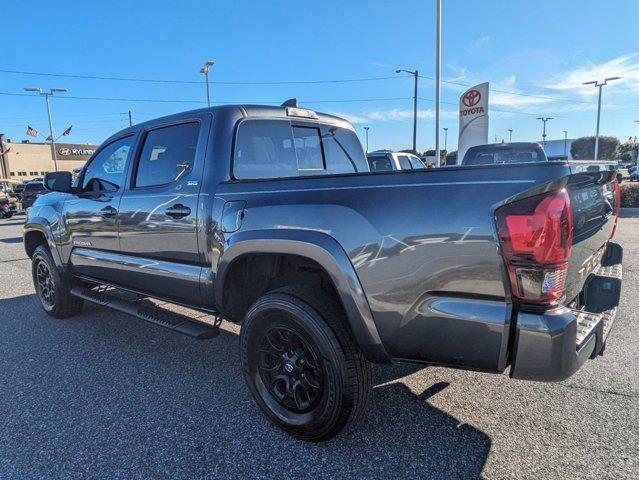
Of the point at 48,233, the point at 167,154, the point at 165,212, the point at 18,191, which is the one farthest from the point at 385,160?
the point at 18,191

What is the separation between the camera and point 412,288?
2.11 meters

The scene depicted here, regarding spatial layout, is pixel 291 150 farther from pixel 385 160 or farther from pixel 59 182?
pixel 385 160

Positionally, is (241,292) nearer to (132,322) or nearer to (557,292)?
(557,292)

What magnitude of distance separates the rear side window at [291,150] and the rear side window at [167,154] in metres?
0.38

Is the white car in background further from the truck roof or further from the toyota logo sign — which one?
the truck roof

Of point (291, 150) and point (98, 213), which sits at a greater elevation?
point (291, 150)

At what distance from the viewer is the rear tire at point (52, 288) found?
4.95 meters

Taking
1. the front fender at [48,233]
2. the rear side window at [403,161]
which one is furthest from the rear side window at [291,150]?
the rear side window at [403,161]

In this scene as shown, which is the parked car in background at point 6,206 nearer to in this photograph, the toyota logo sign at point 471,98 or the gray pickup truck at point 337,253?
the toyota logo sign at point 471,98

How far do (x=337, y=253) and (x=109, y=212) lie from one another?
99.6 inches

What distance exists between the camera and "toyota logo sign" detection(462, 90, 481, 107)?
56.0 ft

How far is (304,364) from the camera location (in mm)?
2650

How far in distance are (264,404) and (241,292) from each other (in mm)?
763

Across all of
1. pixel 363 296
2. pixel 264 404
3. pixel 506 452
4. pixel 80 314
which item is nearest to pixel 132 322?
pixel 80 314
